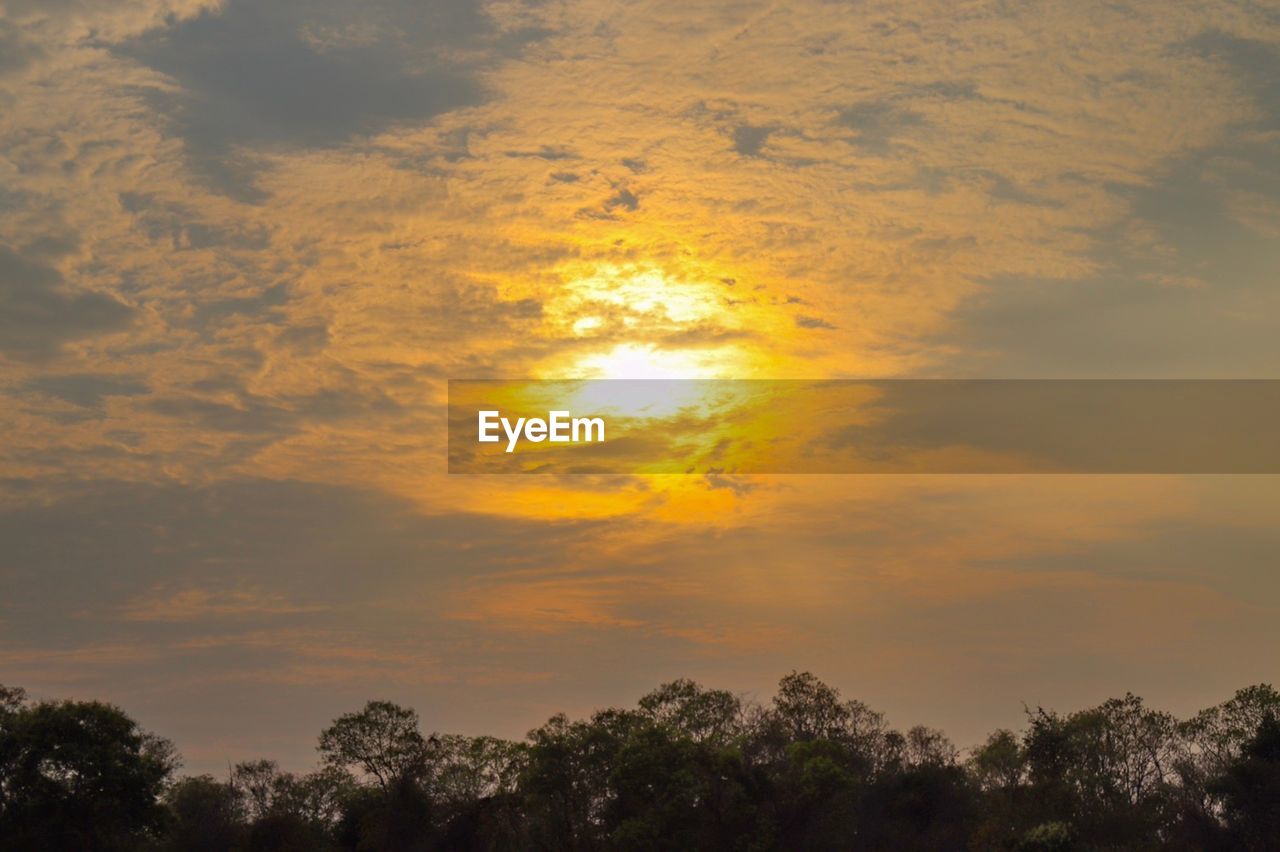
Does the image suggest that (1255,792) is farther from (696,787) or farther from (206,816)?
(206,816)

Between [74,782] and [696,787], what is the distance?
1508 inches

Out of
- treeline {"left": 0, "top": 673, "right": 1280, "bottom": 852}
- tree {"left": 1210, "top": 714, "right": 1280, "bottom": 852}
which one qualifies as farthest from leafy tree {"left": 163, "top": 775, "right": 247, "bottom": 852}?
tree {"left": 1210, "top": 714, "right": 1280, "bottom": 852}

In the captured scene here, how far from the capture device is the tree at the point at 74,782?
76.1m

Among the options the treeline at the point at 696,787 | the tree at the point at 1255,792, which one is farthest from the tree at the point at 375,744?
the tree at the point at 1255,792

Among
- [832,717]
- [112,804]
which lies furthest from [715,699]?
[112,804]

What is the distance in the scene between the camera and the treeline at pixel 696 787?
77.5 m

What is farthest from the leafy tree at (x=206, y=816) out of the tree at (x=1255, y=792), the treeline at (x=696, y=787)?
the tree at (x=1255, y=792)

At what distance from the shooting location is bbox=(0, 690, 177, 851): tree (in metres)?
76.1

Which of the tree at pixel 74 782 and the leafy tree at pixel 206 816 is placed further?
the leafy tree at pixel 206 816

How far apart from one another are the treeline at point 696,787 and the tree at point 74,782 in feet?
0.38

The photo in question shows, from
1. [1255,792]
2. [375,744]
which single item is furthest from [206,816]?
[1255,792]

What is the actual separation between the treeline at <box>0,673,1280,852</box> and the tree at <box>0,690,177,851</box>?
115mm

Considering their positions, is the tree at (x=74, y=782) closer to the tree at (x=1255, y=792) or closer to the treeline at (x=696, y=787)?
the treeline at (x=696, y=787)

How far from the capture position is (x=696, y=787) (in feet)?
266
